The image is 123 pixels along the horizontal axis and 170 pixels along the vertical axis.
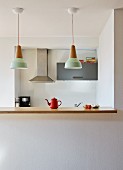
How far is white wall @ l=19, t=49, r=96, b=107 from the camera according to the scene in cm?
498

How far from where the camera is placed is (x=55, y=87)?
5020mm

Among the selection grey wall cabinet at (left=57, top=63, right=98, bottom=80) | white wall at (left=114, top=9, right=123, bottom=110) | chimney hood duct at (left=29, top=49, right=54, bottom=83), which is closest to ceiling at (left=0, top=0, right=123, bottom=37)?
white wall at (left=114, top=9, right=123, bottom=110)

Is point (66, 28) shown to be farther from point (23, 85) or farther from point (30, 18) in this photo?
point (23, 85)

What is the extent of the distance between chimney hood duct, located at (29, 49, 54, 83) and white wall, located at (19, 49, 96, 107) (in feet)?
0.39

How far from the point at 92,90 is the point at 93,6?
251cm

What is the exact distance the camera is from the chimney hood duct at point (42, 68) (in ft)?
15.9

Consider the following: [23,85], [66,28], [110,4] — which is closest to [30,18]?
[66,28]

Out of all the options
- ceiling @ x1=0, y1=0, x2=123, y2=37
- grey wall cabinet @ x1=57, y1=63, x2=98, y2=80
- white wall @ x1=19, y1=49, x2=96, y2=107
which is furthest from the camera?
white wall @ x1=19, y1=49, x2=96, y2=107

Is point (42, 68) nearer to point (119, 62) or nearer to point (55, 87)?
point (55, 87)

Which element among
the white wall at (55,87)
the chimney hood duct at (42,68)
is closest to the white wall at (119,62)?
the white wall at (55,87)

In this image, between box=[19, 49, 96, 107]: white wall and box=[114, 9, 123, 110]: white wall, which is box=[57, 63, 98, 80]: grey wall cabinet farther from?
box=[114, 9, 123, 110]: white wall

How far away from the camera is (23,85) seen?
5.00 m

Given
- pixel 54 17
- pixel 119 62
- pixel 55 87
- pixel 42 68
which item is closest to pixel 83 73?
pixel 55 87

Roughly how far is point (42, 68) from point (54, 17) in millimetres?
1861
